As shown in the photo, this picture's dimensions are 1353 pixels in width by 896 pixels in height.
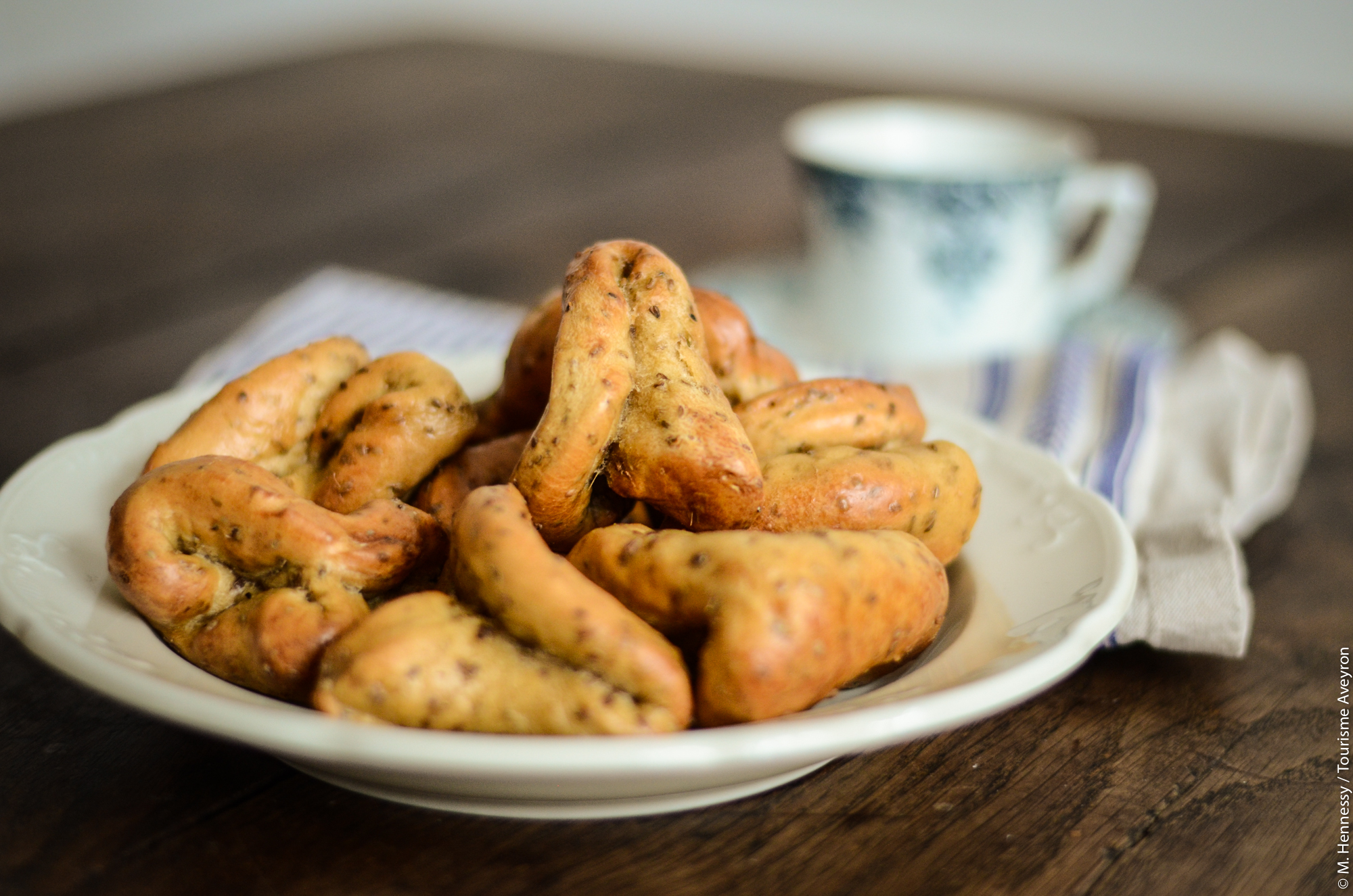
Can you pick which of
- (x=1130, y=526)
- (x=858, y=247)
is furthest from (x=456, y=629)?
(x=858, y=247)

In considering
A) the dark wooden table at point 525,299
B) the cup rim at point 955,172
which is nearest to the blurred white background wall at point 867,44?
the dark wooden table at point 525,299

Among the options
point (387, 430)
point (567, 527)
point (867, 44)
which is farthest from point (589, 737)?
point (867, 44)

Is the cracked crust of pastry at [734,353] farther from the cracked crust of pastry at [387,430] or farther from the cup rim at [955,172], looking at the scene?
the cup rim at [955,172]

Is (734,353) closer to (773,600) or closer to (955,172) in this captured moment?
(773,600)

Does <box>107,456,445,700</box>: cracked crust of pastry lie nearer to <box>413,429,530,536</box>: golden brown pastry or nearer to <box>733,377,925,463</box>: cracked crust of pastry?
<box>413,429,530,536</box>: golden brown pastry

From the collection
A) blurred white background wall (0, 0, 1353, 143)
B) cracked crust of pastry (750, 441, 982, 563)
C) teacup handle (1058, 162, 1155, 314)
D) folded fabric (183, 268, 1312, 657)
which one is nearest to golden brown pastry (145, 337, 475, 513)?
cracked crust of pastry (750, 441, 982, 563)

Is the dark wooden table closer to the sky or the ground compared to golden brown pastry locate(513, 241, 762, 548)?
closer to the ground

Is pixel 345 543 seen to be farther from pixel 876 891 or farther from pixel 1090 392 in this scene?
pixel 1090 392

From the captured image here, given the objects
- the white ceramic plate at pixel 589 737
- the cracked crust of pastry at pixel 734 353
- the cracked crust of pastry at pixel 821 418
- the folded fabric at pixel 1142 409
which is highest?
the cracked crust of pastry at pixel 734 353
